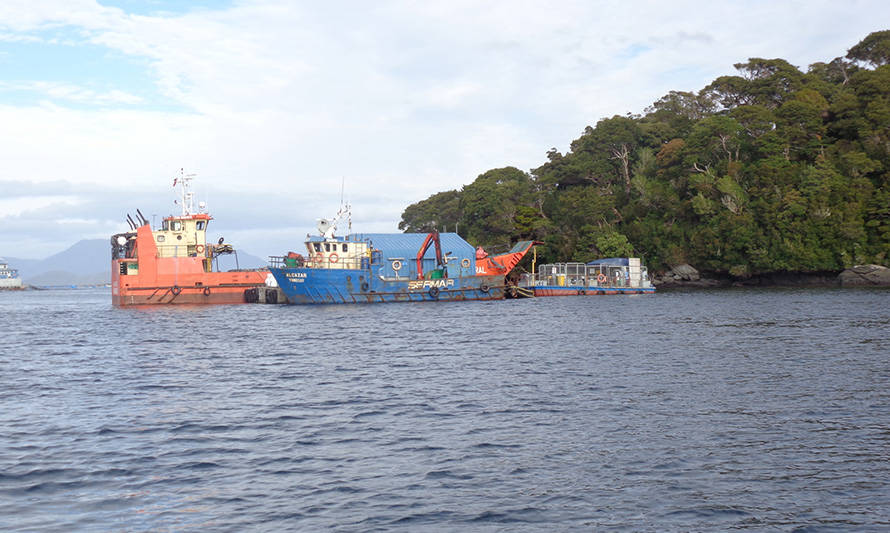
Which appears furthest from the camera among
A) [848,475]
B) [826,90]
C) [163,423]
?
[826,90]

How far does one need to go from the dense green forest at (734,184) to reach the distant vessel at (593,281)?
6.89 meters

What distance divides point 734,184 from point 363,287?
52.3m

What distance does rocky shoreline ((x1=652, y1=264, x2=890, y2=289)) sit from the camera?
264 feet

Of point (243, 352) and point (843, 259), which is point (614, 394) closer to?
point (243, 352)

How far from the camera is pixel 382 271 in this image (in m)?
71.9

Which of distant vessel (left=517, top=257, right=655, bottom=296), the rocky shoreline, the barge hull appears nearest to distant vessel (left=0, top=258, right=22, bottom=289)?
distant vessel (left=517, top=257, right=655, bottom=296)

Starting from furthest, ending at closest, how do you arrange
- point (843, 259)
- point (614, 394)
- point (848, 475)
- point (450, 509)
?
1. point (843, 259)
2. point (614, 394)
3. point (848, 475)
4. point (450, 509)

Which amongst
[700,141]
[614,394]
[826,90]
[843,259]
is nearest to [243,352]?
[614,394]

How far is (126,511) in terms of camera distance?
1167 cm

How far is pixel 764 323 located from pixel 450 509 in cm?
3509

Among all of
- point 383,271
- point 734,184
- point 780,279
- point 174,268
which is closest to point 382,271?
point 383,271

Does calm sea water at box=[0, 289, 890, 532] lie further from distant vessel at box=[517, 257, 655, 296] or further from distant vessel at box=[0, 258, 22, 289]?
distant vessel at box=[0, 258, 22, 289]

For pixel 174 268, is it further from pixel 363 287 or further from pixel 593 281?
pixel 593 281

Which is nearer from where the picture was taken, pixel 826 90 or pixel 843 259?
pixel 843 259
